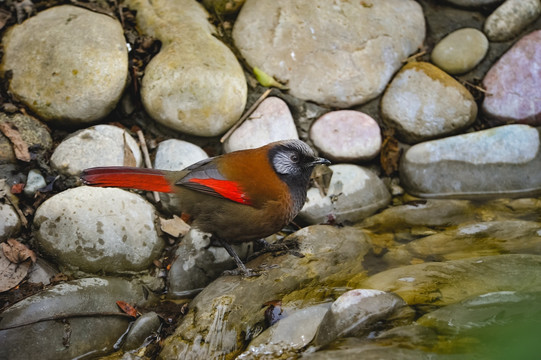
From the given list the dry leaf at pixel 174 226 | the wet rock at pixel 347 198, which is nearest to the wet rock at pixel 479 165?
the wet rock at pixel 347 198

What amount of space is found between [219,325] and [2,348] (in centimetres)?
120

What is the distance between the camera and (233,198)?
357 centimetres

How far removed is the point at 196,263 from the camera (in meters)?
3.94

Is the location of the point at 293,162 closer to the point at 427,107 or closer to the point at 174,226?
the point at 174,226

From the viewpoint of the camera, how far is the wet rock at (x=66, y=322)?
303 centimetres

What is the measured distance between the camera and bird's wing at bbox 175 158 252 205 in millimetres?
3576

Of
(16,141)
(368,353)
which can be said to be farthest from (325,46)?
(368,353)

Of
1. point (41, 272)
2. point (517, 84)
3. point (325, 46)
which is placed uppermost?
point (517, 84)

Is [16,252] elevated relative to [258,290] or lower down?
lower down

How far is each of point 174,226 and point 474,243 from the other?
2330 mm

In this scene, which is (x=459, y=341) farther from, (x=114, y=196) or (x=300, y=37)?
(x=300, y=37)

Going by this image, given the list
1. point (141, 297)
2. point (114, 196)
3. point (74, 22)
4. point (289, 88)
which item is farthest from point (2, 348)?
point (289, 88)

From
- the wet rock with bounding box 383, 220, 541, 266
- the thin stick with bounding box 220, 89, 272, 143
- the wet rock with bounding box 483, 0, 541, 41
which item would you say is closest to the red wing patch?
the wet rock with bounding box 383, 220, 541, 266

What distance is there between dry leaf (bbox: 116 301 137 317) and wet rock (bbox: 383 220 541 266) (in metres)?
1.87
